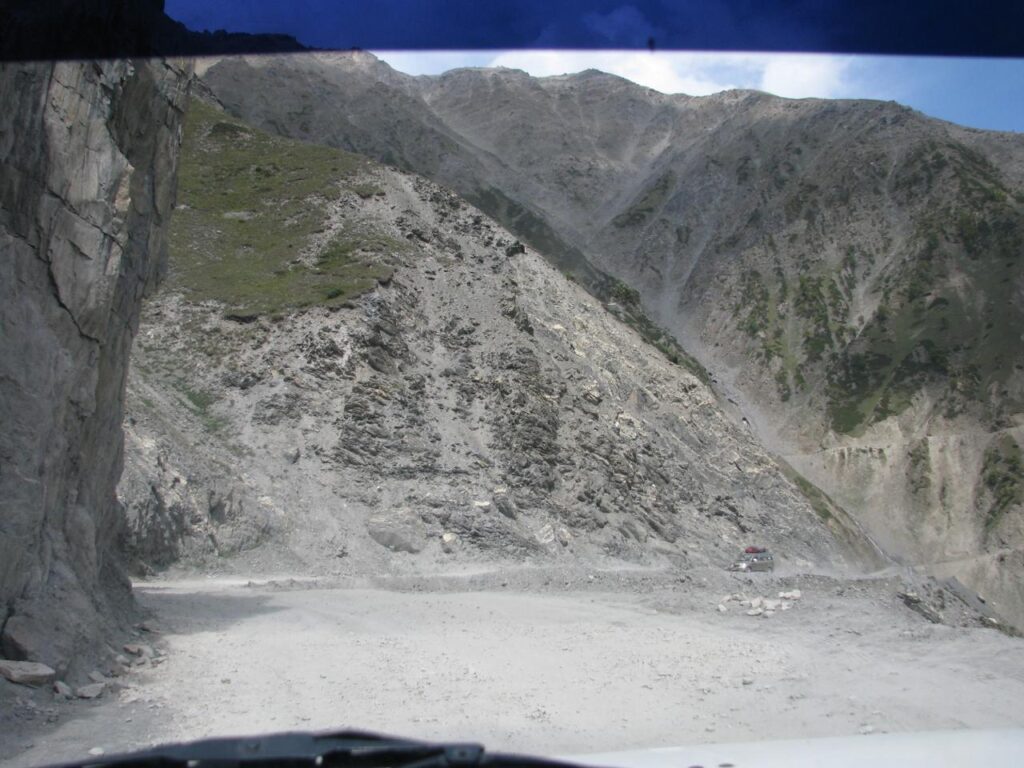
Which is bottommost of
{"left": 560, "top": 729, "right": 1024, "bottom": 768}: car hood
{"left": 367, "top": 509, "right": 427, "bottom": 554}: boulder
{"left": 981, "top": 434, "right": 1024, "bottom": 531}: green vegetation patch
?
{"left": 367, "top": 509, "right": 427, "bottom": 554}: boulder

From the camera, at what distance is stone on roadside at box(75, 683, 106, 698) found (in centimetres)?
989

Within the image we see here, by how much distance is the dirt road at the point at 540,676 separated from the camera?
9.63 meters

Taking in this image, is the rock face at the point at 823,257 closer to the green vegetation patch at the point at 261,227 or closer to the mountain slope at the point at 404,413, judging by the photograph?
the mountain slope at the point at 404,413

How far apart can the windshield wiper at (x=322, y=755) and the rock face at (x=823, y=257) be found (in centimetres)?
5525

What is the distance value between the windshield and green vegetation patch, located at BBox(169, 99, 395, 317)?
28 centimetres

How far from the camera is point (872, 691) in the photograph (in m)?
11.6

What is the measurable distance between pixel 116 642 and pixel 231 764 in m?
9.61

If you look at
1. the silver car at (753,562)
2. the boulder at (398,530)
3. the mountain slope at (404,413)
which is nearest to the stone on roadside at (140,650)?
the mountain slope at (404,413)

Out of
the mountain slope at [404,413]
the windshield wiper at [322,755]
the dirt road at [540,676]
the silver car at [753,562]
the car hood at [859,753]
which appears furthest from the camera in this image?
the silver car at [753,562]

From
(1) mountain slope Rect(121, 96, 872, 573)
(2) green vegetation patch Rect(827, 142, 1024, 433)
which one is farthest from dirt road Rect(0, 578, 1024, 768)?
(2) green vegetation patch Rect(827, 142, 1024, 433)

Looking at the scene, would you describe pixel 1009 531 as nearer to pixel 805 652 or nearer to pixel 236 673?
pixel 805 652

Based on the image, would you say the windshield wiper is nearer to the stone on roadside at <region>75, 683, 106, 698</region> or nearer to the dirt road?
the dirt road

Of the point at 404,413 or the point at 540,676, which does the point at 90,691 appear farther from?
the point at 404,413

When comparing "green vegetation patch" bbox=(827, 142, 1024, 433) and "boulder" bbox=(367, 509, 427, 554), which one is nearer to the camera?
"boulder" bbox=(367, 509, 427, 554)
